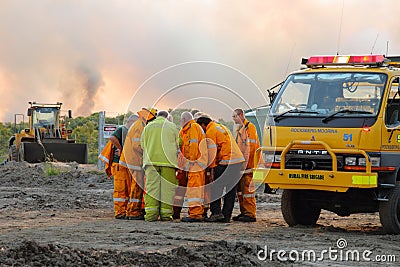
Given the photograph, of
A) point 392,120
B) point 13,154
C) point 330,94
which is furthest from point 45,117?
point 392,120

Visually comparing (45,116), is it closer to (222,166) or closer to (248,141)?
(248,141)

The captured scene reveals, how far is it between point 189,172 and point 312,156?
2.71 m

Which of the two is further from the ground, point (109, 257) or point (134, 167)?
point (134, 167)

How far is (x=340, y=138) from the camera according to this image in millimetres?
12164

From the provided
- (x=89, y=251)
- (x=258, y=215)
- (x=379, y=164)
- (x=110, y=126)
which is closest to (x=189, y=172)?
(x=258, y=215)

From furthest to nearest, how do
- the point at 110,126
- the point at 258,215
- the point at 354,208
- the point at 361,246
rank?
the point at 110,126 → the point at 258,215 → the point at 354,208 → the point at 361,246

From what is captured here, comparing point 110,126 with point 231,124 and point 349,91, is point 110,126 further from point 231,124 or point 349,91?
point 349,91

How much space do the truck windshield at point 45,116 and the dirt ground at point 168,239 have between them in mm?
21175

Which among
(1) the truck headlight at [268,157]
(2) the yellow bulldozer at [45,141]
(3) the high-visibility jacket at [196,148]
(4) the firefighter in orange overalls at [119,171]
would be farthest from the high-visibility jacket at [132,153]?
(2) the yellow bulldozer at [45,141]

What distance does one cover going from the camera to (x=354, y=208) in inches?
514

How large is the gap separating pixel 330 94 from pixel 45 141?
25.2m

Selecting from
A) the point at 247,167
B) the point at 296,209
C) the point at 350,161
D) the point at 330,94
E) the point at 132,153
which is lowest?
the point at 296,209

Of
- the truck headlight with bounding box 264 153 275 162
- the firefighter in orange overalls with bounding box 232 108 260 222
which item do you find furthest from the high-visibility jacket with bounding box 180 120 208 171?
the truck headlight with bounding box 264 153 275 162

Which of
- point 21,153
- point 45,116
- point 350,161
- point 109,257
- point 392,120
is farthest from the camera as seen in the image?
point 45,116
